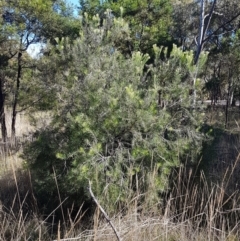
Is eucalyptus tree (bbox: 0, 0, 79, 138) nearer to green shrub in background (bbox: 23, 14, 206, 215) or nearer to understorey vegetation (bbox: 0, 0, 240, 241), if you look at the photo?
understorey vegetation (bbox: 0, 0, 240, 241)

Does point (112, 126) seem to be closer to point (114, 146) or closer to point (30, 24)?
point (114, 146)

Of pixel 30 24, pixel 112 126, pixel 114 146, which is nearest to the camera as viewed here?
pixel 112 126

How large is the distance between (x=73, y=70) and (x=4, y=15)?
5722mm

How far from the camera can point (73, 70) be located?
4906mm

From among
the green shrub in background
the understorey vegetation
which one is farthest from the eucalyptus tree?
the green shrub in background

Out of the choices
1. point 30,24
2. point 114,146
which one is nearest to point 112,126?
point 114,146

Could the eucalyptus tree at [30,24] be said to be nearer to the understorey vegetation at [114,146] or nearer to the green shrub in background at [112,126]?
the understorey vegetation at [114,146]

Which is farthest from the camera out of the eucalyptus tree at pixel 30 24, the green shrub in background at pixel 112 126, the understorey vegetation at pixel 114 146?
the eucalyptus tree at pixel 30 24

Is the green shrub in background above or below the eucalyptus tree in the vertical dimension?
below

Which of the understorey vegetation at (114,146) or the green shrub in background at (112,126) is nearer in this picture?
the understorey vegetation at (114,146)

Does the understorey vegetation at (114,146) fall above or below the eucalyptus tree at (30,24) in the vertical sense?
below

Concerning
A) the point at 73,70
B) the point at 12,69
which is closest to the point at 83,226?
the point at 73,70

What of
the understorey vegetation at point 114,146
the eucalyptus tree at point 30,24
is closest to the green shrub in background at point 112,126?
Result: the understorey vegetation at point 114,146

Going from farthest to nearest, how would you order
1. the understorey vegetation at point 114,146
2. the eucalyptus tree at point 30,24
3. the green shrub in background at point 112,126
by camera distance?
the eucalyptus tree at point 30,24
the green shrub in background at point 112,126
the understorey vegetation at point 114,146
